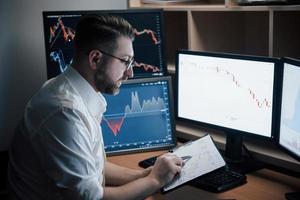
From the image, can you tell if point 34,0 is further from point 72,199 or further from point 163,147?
point 72,199

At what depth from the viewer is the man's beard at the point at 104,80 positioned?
155 centimetres

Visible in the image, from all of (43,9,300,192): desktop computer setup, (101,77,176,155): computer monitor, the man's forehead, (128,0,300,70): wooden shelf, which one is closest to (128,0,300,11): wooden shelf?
(128,0,300,70): wooden shelf

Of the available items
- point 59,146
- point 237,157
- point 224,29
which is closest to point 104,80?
point 59,146

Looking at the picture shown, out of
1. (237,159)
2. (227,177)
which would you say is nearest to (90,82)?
(227,177)

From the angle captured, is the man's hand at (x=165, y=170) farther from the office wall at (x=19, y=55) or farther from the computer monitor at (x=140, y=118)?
the office wall at (x=19, y=55)

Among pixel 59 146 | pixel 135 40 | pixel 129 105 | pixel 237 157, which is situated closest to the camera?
pixel 59 146

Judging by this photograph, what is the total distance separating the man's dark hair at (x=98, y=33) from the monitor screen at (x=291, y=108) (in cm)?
59

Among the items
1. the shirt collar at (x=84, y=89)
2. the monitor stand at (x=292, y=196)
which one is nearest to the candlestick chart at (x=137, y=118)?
the shirt collar at (x=84, y=89)

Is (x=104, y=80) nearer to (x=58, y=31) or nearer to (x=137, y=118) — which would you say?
(x=137, y=118)

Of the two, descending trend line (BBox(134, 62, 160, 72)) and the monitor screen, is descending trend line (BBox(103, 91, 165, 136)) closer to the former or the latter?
descending trend line (BBox(134, 62, 160, 72))

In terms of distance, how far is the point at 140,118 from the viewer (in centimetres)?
222

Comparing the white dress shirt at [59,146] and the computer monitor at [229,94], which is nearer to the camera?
the white dress shirt at [59,146]

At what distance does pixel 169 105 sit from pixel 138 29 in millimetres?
406

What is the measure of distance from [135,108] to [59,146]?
0.86m
